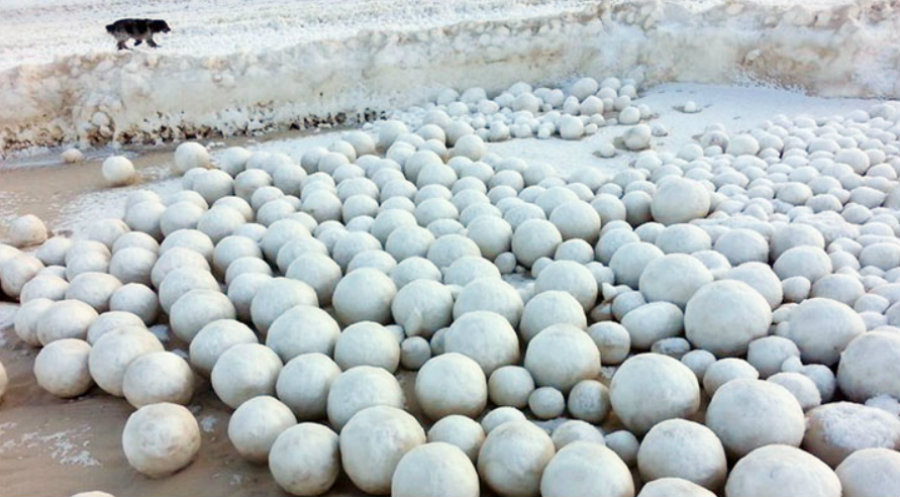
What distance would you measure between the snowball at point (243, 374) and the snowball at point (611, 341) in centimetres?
122

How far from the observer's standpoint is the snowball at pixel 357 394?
247cm

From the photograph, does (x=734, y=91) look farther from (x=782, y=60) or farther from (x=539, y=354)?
(x=539, y=354)

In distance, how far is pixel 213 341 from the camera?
284cm

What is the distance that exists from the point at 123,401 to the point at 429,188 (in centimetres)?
188

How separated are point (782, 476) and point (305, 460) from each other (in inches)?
53.7

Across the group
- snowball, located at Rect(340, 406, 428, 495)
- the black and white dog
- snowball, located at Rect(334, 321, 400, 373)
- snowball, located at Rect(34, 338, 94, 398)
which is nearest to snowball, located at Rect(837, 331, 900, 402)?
snowball, located at Rect(340, 406, 428, 495)

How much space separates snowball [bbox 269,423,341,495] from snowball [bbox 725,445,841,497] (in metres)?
1.18

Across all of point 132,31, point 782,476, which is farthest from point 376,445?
point 132,31

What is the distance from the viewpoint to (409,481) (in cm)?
208

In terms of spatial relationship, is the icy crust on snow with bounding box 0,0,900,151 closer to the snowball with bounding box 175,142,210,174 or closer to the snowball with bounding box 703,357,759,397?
the snowball with bounding box 175,142,210,174

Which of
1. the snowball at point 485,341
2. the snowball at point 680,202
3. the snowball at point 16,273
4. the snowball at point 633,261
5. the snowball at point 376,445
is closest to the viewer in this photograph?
the snowball at point 376,445

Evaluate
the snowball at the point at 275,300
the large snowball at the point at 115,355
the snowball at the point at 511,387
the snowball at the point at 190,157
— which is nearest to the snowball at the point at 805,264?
the snowball at the point at 511,387

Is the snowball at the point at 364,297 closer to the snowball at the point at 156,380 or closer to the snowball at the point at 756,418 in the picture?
the snowball at the point at 156,380

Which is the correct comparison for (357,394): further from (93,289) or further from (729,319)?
(93,289)
